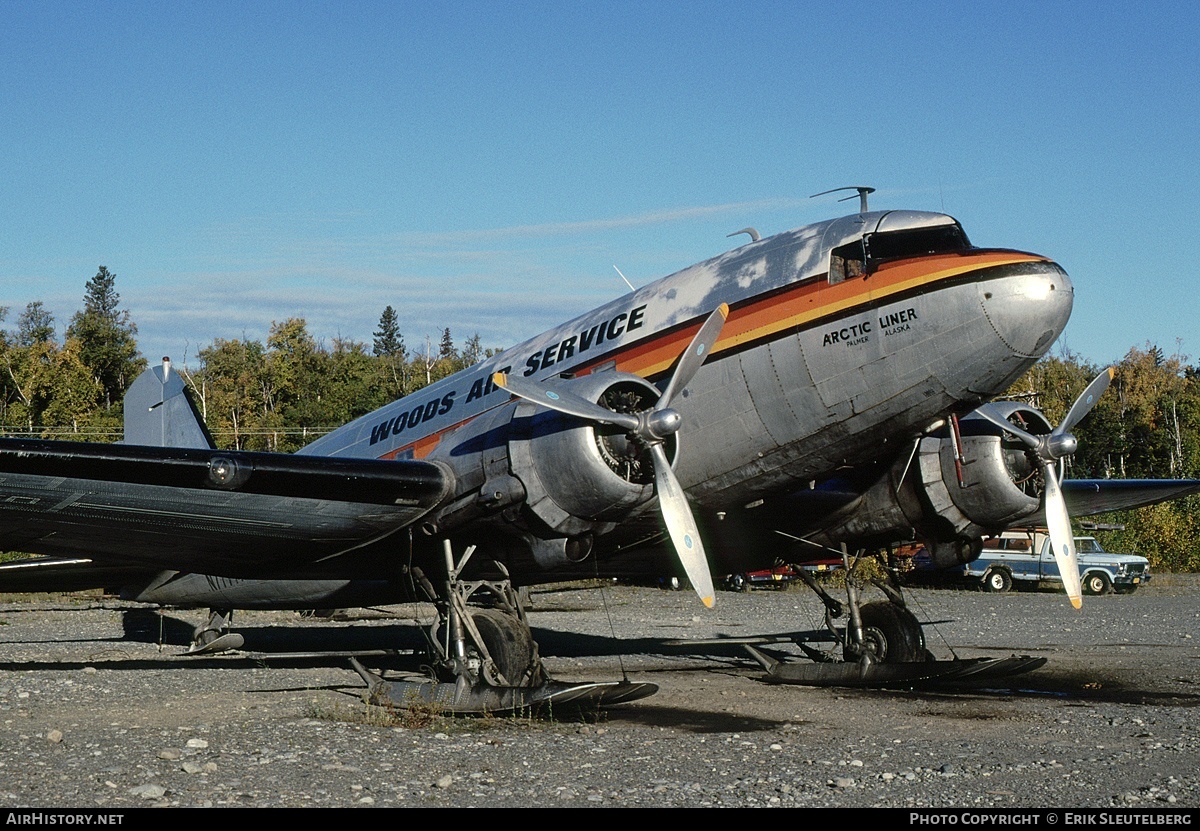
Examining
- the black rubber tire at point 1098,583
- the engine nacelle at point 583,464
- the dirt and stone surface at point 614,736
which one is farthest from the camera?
the black rubber tire at point 1098,583

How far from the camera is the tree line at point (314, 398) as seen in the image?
58.2m

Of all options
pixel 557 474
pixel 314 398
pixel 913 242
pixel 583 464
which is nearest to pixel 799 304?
pixel 913 242

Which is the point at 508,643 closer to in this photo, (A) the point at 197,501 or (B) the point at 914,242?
(A) the point at 197,501

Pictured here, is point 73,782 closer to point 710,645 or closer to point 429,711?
point 429,711

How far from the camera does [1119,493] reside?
16.8m

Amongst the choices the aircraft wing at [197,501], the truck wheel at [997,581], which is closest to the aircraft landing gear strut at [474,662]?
the aircraft wing at [197,501]

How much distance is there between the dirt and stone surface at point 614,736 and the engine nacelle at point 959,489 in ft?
6.41

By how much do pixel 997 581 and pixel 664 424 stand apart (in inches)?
1178

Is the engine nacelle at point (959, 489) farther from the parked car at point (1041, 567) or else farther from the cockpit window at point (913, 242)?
the parked car at point (1041, 567)

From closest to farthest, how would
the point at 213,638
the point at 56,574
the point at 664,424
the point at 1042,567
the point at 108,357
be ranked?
the point at 664,424, the point at 56,574, the point at 213,638, the point at 1042,567, the point at 108,357

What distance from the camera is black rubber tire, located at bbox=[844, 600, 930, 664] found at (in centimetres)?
Result: 1433

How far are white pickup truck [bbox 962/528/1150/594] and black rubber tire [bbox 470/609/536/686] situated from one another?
26835mm

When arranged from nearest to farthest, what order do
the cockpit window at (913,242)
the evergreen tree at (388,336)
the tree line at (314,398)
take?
the cockpit window at (913,242) < the tree line at (314,398) < the evergreen tree at (388,336)
